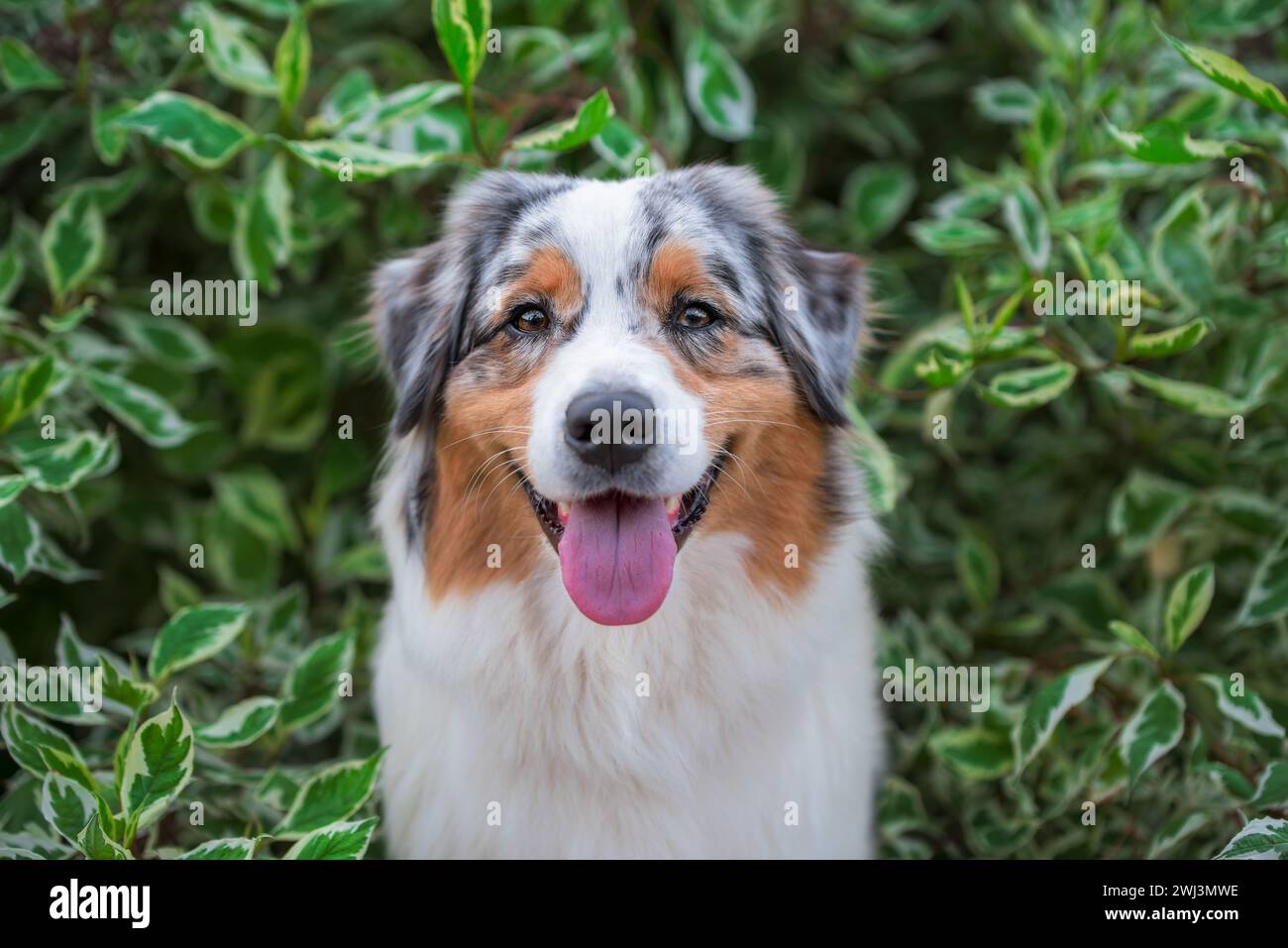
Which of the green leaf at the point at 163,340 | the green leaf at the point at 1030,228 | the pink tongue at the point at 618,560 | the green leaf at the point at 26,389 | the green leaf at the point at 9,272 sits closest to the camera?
the pink tongue at the point at 618,560

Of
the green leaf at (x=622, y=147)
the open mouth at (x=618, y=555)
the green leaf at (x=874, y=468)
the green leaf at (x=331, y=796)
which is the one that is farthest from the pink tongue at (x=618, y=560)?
the green leaf at (x=622, y=147)

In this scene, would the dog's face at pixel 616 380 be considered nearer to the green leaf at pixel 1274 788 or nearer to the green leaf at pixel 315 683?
the green leaf at pixel 315 683

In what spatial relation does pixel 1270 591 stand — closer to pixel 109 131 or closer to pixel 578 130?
pixel 578 130

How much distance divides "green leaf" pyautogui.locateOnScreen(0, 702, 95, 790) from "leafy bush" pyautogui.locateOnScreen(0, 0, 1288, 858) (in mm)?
13

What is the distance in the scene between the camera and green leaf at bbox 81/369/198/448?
3.18 m

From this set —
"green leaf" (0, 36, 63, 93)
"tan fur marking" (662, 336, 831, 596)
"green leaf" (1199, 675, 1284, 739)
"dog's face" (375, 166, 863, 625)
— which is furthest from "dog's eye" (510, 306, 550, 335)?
"green leaf" (1199, 675, 1284, 739)

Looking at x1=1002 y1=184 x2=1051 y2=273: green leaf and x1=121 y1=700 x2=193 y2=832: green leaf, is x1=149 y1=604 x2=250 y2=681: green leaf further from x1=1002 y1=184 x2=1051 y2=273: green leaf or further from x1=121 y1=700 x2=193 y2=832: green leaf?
x1=1002 y1=184 x2=1051 y2=273: green leaf

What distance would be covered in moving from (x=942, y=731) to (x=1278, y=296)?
5.16 ft

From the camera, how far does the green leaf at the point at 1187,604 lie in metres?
2.92

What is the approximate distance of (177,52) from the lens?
3.52 m

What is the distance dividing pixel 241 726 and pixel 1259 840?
2.33 m

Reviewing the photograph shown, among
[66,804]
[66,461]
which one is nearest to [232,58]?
[66,461]

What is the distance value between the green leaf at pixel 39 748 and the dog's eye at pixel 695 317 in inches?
64.3

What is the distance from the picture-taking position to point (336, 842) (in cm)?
250
